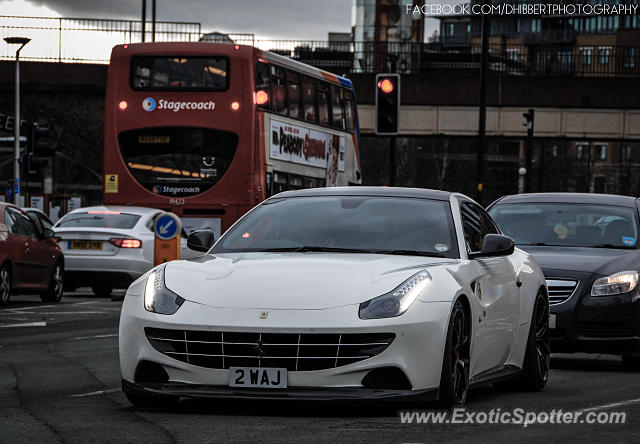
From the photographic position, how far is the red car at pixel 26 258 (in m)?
20.0

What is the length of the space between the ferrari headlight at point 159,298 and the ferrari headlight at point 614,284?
16.2 feet

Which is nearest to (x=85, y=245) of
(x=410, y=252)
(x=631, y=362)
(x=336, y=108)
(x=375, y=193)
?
(x=336, y=108)

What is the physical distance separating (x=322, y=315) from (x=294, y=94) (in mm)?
19549

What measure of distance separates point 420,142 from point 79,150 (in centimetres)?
8247

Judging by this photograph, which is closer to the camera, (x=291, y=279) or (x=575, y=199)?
(x=291, y=279)

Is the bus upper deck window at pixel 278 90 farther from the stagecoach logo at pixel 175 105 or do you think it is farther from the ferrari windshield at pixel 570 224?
the ferrari windshield at pixel 570 224

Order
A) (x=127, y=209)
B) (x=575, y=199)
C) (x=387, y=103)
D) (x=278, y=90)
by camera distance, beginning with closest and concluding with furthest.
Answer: (x=575, y=199)
(x=127, y=209)
(x=387, y=103)
(x=278, y=90)

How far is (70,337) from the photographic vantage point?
1480 centimetres

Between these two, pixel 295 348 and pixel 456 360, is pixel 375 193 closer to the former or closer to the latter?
pixel 456 360

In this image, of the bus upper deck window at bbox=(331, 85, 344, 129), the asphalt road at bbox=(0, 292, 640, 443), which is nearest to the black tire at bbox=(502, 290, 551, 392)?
the asphalt road at bbox=(0, 292, 640, 443)

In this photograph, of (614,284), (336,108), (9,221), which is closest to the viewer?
(614,284)

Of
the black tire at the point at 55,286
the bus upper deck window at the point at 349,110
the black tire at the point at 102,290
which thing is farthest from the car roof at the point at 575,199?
the bus upper deck window at the point at 349,110

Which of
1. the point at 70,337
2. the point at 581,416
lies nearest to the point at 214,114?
the point at 70,337

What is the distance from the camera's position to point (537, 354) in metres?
10.1
